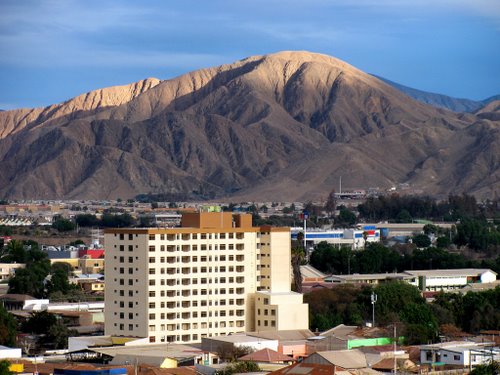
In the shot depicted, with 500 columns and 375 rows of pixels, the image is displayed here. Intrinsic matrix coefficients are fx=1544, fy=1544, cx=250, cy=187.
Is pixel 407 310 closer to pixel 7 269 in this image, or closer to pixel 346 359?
pixel 346 359

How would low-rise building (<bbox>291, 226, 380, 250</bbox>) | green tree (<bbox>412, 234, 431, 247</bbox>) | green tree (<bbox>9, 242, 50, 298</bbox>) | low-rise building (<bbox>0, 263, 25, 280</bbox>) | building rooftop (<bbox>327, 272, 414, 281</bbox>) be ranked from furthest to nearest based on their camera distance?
1. green tree (<bbox>412, 234, 431, 247</bbox>)
2. low-rise building (<bbox>291, 226, 380, 250</bbox>)
3. low-rise building (<bbox>0, 263, 25, 280</bbox>)
4. building rooftop (<bbox>327, 272, 414, 281</bbox>)
5. green tree (<bbox>9, 242, 50, 298</bbox>)

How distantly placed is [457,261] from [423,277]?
17.7 meters

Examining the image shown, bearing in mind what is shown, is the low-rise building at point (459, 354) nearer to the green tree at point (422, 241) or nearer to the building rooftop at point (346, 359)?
the building rooftop at point (346, 359)

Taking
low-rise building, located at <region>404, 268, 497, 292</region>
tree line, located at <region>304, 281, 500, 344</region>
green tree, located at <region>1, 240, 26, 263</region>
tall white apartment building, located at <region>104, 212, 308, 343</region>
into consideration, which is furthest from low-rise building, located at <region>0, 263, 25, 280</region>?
tall white apartment building, located at <region>104, 212, 308, 343</region>

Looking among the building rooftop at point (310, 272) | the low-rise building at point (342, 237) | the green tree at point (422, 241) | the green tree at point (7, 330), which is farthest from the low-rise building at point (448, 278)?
the green tree at point (422, 241)

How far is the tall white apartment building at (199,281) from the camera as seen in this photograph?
79625mm

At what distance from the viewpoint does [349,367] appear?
65.1m

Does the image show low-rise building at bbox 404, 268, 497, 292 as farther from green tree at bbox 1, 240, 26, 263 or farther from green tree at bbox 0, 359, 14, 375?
green tree at bbox 0, 359, 14, 375

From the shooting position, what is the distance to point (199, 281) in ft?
268

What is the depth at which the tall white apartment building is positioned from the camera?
7962 cm

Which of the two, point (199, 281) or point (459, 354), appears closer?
point (459, 354)

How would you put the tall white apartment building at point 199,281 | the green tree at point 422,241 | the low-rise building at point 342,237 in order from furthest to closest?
the green tree at point 422,241
the low-rise building at point 342,237
the tall white apartment building at point 199,281

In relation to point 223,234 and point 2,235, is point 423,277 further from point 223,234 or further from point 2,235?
point 2,235

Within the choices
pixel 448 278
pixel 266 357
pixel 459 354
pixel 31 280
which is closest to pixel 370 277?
pixel 448 278
